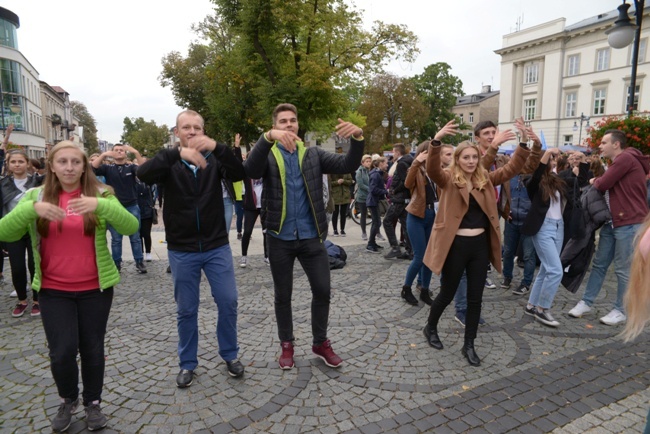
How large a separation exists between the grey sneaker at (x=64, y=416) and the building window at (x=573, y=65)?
2198 inches

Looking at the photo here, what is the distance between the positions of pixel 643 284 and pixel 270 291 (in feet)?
16.2

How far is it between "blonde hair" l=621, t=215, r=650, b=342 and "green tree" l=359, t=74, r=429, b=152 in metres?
42.8

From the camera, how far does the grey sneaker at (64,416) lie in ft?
9.55

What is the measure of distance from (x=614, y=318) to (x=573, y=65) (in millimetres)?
52452

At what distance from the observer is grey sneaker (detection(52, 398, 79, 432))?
9.55 feet

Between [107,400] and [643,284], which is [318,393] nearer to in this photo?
[107,400]

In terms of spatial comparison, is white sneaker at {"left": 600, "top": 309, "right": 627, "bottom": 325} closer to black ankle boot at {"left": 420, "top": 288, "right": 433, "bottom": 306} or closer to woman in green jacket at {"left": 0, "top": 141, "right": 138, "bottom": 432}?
black ankle boot at {"left": 420, "top": 288, "right": 433, "bottom": 306}

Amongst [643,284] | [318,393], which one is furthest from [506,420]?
[643,284]

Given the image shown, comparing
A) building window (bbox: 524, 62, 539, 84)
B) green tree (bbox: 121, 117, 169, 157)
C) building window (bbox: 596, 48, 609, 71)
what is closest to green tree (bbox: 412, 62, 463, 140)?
building window (bbox: 524, 62, 539, 84)

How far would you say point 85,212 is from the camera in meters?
2.74

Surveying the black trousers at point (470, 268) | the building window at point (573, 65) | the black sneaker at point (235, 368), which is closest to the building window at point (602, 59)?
the building window at point (573, 65)

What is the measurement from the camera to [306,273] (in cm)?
380

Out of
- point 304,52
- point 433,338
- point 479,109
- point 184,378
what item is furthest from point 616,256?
point 479,109

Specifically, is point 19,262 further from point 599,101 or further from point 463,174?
point 599,101
